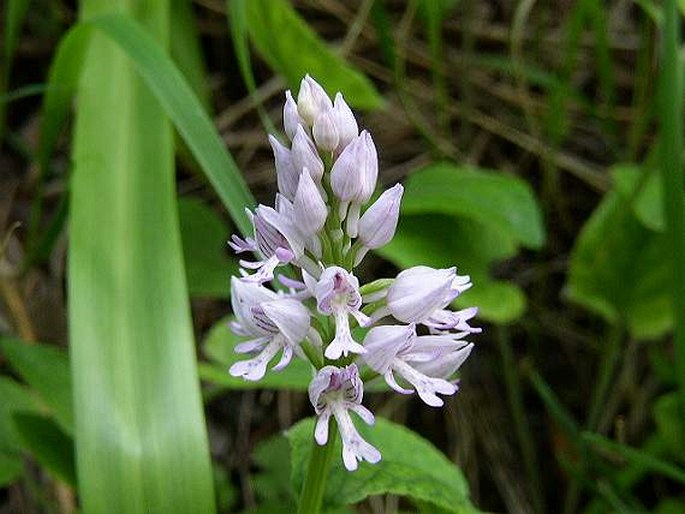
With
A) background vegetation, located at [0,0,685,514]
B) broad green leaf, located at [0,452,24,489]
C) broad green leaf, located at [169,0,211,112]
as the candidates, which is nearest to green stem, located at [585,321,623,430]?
background vegetation, located at [0,0,685,514]

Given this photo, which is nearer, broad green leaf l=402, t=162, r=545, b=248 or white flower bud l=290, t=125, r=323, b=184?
white flower bud l=290, t=125, r=323, b=184

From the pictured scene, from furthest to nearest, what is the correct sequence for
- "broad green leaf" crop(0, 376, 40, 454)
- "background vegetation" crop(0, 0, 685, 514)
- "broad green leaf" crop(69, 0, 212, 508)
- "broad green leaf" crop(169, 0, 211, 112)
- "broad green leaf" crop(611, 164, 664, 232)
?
"broad green leaf" crop(169, 0, 211, 112) → "broad green leaf" crop(611, 164, 664, 232) → "broad green leaf" crop(0, 376, 40, 454) → "background vegetation" crop(0, 0, 685, 514) → "broad green leaf" crop(69, 0, 212, 508)

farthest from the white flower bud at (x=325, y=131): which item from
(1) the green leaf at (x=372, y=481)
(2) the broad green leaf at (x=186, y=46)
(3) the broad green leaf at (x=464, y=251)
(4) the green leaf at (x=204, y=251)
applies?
(2) the broad green leaf at (x=186, y=46)

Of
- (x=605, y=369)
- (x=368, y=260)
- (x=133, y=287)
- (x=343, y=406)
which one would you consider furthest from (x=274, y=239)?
(x=368, y=260)

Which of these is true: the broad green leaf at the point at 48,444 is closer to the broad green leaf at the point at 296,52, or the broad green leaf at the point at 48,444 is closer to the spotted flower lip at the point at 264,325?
the spotted flower lip at the point at 264,325

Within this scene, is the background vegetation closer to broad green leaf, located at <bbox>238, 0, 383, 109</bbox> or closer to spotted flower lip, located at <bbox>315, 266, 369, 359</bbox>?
broad green leaf, located at <bbox>238, 0, 383, 109</bbox>

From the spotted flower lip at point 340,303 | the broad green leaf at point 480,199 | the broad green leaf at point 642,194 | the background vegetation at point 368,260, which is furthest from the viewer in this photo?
the broad green leaf at point 642,194

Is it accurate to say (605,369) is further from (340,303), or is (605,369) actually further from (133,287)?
(340,303)
